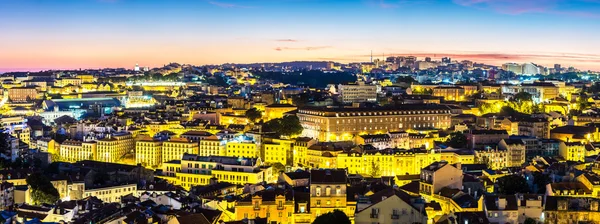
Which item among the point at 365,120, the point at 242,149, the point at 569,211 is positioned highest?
the point at 365,120

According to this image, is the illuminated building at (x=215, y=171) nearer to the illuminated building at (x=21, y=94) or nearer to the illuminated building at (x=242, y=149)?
the illuminated building at (x=242, y=149)

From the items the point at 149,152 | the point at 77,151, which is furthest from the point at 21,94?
the point at 149,152

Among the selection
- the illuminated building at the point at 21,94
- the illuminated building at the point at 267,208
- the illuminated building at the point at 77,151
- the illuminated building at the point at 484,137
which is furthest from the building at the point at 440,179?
the illuminated building at the point at 21,94

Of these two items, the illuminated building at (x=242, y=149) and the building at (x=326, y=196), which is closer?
the building at (x=326, y=196)

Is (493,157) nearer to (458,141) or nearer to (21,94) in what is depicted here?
(458,141)

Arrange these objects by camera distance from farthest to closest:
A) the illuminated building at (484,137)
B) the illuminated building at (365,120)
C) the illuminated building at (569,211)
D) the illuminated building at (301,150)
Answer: the illuminated building at (365,120) → the illuminated building at (484,137) → the illuminated building at (301,150) → the illuminated building at (569,211)

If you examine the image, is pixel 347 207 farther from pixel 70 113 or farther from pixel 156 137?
pixel 70 113
